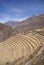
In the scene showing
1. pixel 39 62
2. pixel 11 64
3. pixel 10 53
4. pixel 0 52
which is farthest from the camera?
pixel 0 52

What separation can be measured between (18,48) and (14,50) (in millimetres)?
587

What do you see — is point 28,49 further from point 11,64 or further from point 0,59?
point 0,59

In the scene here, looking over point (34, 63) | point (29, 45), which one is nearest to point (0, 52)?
point (29, 45)

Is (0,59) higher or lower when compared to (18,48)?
lower

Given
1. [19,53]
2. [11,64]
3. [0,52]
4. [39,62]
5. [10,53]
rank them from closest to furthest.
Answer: [39,62]
[11,64]
[19,53]
[10,53]
[0,52]

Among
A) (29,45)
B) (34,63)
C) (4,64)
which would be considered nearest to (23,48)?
(29,45)

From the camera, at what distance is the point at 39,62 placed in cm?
988

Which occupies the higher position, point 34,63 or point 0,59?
point 34,63

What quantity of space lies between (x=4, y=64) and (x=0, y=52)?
4504 mm

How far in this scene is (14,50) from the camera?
57.5ft

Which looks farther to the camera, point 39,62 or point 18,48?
point 18,48

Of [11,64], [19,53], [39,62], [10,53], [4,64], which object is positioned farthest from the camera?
[10,53]

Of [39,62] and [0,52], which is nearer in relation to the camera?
[39,62]

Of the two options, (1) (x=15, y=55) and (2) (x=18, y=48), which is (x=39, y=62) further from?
(2) (x=18, y=48)
